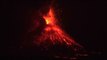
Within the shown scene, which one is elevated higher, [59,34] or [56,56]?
[59,34]

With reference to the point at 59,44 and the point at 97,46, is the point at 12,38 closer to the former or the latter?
the point at 59,44

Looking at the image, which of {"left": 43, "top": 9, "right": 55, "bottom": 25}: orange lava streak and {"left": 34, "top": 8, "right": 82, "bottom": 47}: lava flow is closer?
{"left": 34, "top": 8, "right": 82, "bottom": 47}: lava flow

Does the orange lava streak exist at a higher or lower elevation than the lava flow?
higher

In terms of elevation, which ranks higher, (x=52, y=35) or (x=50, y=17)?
(x=50, y=17)

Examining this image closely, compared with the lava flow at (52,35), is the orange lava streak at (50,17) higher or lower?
higher

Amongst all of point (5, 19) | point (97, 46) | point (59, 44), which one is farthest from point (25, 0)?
point (97, 46)

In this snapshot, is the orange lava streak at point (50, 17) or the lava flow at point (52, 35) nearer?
the lava flow at point (52, 35)

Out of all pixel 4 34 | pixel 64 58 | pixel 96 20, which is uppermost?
pixel 96 20

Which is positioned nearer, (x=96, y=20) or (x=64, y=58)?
(x=64, y=58)
